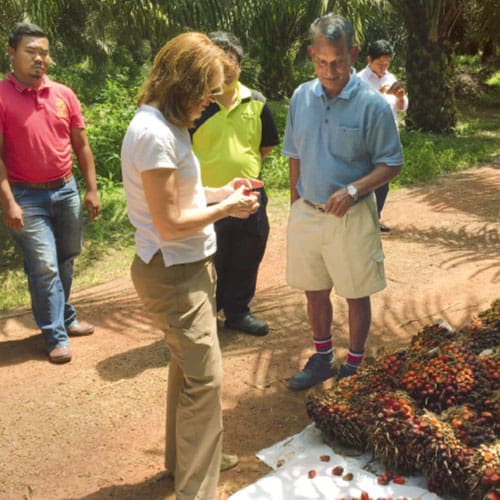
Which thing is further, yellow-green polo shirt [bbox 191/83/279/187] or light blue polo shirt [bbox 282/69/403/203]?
yellow-green polo shirt [bbox 191/83/279/187]

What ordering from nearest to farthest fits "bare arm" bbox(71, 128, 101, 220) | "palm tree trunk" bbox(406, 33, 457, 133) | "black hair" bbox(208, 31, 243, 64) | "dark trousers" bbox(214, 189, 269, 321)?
"black hair" bbox(208, 31, 243, 64)
"dark trousers" bbox(214, 189, 269, 321)
"bare arm" bbox(71, 128, 101, 220)
"palm tree trunk" bbox(406, 33, 457, 133)

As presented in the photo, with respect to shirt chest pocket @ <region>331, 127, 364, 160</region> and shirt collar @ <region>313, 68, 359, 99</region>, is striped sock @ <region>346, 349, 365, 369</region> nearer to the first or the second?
shirt chest pocket @ <region>331, 127, 364, 160</region>

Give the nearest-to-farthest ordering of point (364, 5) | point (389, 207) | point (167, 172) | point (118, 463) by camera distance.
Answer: point (167, 172) → point (118, 463) → point (389, 207) → point (364, 5)

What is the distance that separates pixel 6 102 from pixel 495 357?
299 centimetres

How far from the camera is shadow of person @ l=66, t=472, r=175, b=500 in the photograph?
2.98 m

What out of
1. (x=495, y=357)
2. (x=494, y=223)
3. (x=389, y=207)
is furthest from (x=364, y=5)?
(x=495, y=357)

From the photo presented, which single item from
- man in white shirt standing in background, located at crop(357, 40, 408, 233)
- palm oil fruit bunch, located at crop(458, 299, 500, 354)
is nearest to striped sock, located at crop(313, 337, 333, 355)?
palm oil fruit bunch, located at crop(458, 299, 500, 354)

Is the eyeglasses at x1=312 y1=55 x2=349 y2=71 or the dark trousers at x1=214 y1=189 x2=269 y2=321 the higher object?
the eyeglasses at x1=312 y1=55 x2=349 y2=71

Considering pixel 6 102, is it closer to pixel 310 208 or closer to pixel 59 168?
pixel 59 168

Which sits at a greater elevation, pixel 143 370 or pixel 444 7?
pixel 444 7

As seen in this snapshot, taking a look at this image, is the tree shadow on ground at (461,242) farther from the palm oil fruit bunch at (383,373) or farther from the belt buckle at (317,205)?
the belt buckle at (317,205)

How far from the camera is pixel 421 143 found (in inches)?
420

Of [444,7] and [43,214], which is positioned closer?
[43,214]

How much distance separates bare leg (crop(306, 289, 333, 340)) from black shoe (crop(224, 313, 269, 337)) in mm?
810
